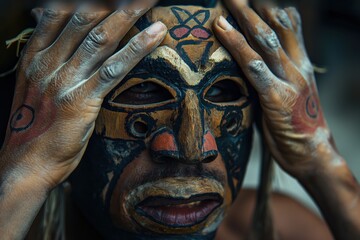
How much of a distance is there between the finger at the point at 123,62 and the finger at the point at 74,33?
0.12m

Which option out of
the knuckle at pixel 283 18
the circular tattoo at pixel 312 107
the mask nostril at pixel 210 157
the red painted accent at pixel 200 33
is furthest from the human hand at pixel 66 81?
the circular tattoo at pixel 312 107

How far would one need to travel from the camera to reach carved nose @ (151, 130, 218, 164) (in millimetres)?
1873

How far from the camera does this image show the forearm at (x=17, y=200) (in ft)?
6.13

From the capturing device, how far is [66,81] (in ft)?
6.13

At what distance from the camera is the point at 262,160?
2.54 metres

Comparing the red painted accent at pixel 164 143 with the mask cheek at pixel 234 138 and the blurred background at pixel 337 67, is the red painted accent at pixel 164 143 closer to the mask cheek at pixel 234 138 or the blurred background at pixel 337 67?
the mask cheek at pixel 234 138

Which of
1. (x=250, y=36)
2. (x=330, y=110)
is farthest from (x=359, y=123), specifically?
(x=250, y=36)

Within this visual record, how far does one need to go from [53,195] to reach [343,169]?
3.06 feet

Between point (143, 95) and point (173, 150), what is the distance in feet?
0.60

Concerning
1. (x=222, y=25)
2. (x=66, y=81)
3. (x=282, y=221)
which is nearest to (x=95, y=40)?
(x=66, y=81)

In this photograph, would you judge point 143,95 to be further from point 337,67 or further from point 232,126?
point 337,67

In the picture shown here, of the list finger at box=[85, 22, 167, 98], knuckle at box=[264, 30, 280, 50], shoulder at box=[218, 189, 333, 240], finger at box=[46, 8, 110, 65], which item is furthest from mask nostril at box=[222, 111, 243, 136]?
shoulder at box=[218, 189, 333, 240]

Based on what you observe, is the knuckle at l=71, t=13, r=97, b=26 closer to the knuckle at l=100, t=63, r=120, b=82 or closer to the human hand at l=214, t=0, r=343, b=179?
the knuckle at l=100, t=63, r=120, b=82

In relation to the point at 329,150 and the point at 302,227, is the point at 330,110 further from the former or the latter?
the point at 329,150
